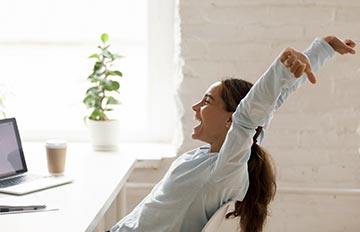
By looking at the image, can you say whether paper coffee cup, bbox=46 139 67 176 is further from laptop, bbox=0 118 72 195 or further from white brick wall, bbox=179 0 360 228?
white brick wall, bbox=179 0 360 228

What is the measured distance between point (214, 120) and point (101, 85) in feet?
2.97

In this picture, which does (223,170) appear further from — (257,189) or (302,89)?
(302,89)

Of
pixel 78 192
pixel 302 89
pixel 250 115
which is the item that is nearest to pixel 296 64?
pixel 250 115

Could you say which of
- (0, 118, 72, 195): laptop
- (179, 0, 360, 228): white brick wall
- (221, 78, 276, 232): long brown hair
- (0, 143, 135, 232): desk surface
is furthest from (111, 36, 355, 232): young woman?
(179, 0, 360, 228): white brick wall

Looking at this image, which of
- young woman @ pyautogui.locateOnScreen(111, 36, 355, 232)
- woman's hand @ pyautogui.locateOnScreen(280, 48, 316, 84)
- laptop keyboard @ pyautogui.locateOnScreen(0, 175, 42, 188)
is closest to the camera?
woman's hand @ pyautogui.locateOnScreen(280, 48, 316, 84)

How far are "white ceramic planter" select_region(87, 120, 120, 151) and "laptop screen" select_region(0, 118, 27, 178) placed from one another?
451 mm

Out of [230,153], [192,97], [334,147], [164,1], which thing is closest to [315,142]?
[334,147]

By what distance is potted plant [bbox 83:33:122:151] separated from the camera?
2.65 metres

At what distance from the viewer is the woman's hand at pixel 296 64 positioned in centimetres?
152

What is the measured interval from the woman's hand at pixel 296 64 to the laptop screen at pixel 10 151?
1.04m

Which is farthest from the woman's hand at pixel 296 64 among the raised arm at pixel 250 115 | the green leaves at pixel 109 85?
the green leaves at pixel 109 85

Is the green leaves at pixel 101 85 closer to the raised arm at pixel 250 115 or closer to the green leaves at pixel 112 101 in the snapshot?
the green leaves at pixel 112 101

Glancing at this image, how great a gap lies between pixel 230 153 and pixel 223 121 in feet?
0.67

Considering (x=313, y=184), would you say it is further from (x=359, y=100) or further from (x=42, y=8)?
(x=42, y=8)
